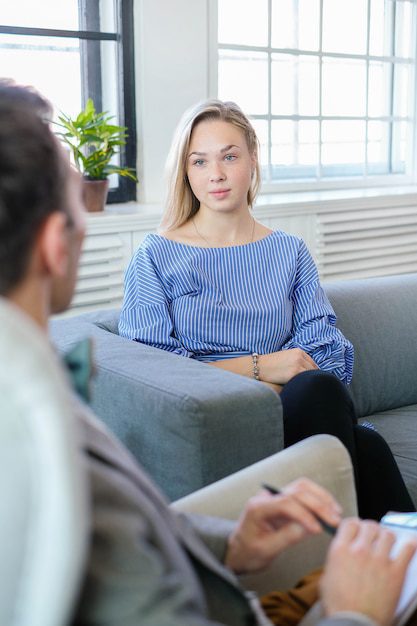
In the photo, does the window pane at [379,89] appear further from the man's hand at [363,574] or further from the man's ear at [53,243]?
the man's ear at [53,243]

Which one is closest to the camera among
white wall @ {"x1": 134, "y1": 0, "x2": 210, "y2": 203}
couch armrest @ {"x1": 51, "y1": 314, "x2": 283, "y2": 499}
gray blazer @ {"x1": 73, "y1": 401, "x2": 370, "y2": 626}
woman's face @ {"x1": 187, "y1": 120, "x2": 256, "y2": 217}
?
gray blazer @ {"x1": 73, "y1": 401, "x2": 370, "y2": 626}

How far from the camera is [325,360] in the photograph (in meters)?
2.45

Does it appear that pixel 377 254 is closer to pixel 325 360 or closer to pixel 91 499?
pixel 325 360

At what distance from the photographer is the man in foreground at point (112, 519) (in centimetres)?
78

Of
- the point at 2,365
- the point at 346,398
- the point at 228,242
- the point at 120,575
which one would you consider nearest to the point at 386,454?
the point at 346,398

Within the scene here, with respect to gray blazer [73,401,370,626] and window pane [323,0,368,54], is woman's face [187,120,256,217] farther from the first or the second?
window pane [323,0,368,54]

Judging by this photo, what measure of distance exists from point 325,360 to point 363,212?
6.74 ft

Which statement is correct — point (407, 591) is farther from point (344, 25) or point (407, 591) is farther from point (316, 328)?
point (344, 25)

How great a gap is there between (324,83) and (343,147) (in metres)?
0.36

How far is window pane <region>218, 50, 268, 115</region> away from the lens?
4.24 meters

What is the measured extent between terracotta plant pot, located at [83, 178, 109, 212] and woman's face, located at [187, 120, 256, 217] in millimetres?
1018

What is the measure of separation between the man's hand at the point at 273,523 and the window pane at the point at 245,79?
3.32 metres

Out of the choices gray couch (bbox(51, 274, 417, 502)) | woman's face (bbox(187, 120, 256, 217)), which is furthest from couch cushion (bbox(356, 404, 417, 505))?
woman's face (bbox(187, 120, 256, 217))

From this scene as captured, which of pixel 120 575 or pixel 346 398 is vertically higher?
pixel 120 575
